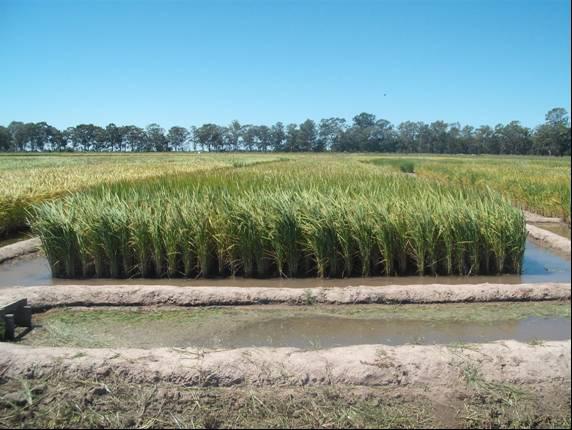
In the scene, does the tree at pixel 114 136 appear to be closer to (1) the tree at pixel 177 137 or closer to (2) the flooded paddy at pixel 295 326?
(1) the tree at pixel 177 137

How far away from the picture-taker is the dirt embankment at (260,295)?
16.8 ft

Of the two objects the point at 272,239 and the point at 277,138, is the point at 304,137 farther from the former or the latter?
the point at 272,239

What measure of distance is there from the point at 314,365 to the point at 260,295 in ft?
6.98

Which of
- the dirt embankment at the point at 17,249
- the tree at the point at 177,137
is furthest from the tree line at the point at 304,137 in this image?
the dirt embankment at the point at 17,249

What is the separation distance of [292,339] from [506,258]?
346 cm

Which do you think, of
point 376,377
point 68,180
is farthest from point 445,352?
point 68,180

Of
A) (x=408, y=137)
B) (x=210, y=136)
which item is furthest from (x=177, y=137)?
(x=408, y=137)

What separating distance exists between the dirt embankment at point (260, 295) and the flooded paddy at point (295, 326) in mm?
93

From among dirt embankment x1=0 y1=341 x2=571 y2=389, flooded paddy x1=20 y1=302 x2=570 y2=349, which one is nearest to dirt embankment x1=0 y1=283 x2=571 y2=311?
flooded paddy x1=20 y1=302 x2=570 y2=349

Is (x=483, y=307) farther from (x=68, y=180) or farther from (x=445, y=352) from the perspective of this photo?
(x=68, y=180)

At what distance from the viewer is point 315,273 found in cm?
693

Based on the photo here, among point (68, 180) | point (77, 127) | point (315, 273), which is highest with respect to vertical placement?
point (77, 127)

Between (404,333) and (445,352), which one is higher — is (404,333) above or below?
below

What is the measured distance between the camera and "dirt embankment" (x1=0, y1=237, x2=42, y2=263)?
8.04m
